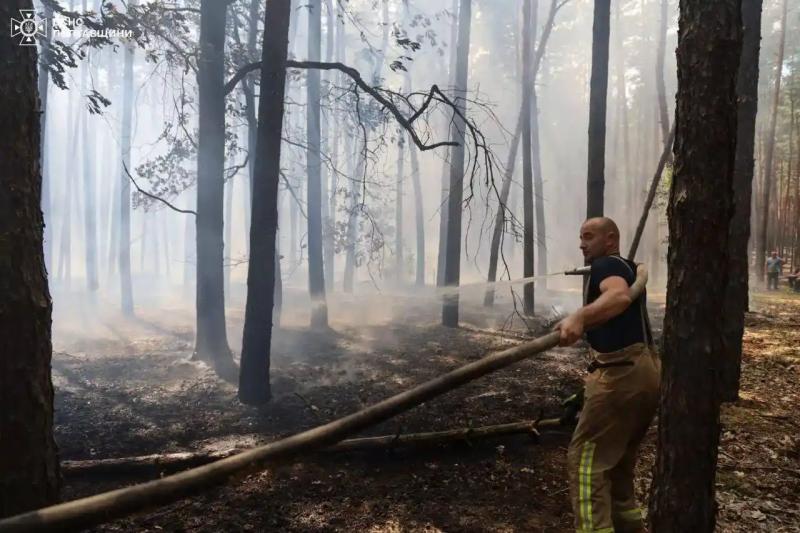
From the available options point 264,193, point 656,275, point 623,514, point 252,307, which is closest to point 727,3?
point 623,514

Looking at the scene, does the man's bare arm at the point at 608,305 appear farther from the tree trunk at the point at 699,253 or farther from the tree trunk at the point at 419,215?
the tree trunk at the point at 419,215

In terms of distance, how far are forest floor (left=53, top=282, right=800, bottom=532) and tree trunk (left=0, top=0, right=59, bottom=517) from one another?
53.1 inches

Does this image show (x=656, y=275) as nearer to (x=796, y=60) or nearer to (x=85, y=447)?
(x=796, y=60)

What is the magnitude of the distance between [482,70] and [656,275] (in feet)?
59.3

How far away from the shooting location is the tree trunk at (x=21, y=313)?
288 centimetres

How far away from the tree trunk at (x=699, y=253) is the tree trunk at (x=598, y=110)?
22.3ft

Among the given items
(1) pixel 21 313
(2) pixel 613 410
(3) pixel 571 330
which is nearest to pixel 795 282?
(2) pixel 613 410

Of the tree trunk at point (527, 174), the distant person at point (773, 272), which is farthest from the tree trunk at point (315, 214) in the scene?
the distant person at point (773, 272)

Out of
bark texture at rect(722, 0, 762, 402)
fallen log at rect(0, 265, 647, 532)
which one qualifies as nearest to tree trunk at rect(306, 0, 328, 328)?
bark texture at rect(722, 0, 762, 402)

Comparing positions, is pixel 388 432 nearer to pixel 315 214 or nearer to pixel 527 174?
pixel 315 214

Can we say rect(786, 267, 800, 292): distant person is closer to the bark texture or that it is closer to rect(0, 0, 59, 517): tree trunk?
the bark texture

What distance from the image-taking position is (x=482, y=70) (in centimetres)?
3475

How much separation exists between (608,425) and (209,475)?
2.67m

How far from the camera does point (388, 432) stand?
5.94 meters
